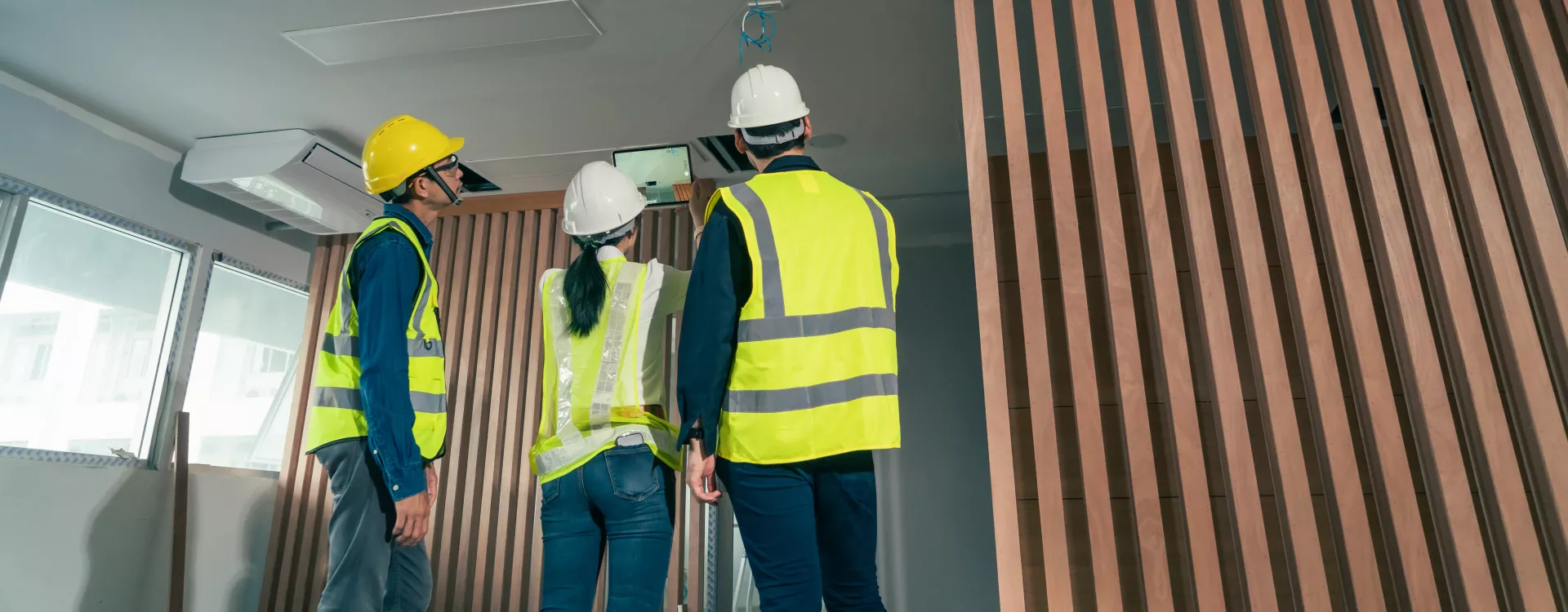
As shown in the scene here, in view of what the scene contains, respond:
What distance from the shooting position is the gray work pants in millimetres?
1564

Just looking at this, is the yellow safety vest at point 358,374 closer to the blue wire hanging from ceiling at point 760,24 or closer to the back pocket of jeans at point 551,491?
the back pocket of jeans at point 551,491

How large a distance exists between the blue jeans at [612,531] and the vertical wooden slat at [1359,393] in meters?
1.20

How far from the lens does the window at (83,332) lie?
3.32 metres

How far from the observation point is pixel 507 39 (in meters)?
2.97

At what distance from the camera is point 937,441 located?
4.76 metres

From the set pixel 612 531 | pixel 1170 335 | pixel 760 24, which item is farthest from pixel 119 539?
pixel 1170 335

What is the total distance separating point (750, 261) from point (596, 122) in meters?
2.50

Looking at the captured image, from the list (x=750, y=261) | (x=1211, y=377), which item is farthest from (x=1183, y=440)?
(x=750, y=261)

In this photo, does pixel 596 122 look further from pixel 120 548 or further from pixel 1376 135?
pixel 1376 135

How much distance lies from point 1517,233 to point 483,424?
3806 millimetres

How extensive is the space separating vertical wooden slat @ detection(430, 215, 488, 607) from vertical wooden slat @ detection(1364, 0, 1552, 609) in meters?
3.74

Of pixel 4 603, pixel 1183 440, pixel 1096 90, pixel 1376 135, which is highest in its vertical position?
pixel 1096 90

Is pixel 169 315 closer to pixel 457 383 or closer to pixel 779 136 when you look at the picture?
pixel 457 383

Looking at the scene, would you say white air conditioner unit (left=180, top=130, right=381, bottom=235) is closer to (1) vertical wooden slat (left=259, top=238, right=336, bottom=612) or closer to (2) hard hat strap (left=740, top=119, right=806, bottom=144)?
(1) vertical wooden slat (left=259, top=238, right=336, bottom=612)
